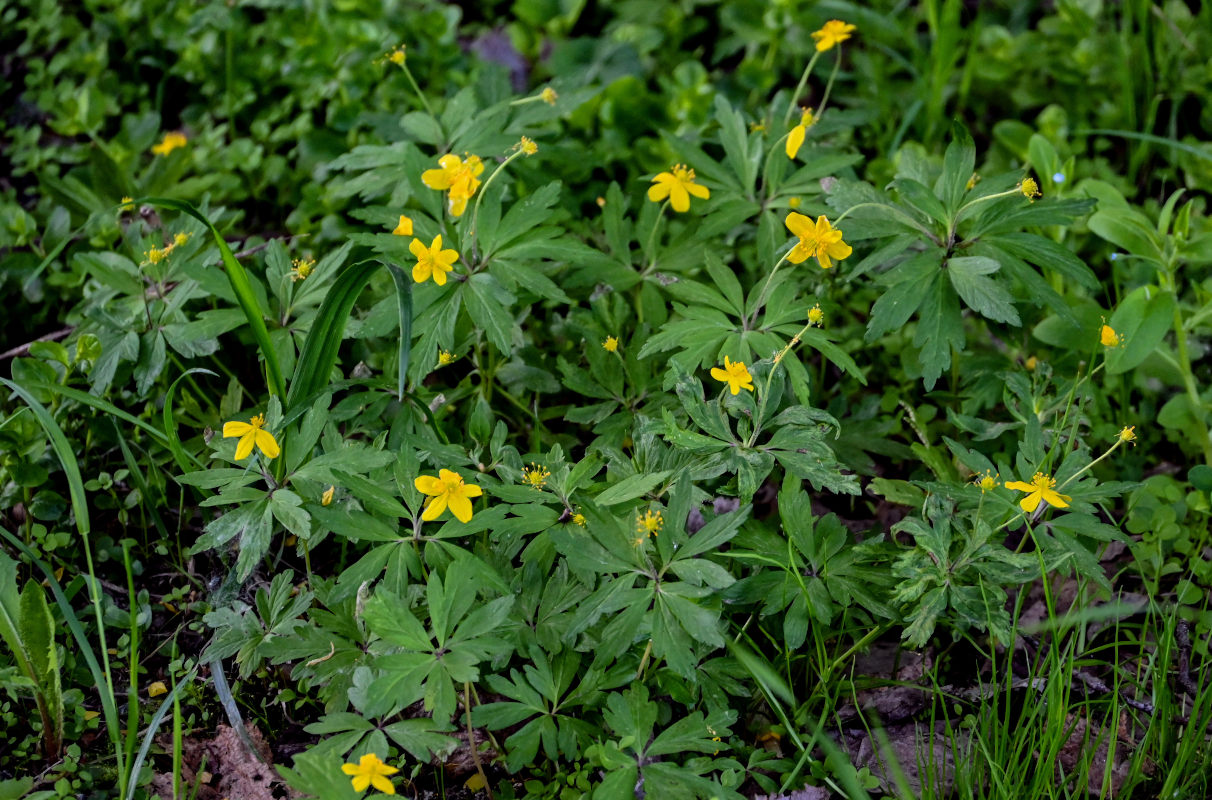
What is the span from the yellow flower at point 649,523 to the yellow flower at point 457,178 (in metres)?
0.79

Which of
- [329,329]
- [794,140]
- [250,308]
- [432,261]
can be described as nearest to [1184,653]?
[794,140]

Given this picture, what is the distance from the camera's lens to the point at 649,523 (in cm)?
186

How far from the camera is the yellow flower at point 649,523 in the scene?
1.86 meters

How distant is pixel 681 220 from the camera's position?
9.93ft

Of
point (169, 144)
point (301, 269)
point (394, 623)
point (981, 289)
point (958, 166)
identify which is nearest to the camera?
point (394, 623)

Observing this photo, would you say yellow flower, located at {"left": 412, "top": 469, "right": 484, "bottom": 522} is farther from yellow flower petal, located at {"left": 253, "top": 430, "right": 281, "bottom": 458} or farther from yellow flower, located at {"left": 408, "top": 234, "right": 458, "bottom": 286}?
yellow flower, located at {"left": 408, "top": 234, "right": 458, "bottom": 286}

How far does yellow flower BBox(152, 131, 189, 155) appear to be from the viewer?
3.25m

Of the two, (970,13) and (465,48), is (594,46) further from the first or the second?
(970,13)

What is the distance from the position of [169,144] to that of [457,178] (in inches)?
64.9

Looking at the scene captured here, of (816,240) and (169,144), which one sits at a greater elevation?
(169,144)

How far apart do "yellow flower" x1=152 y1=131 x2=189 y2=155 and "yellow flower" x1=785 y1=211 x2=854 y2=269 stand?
2165 millimetres

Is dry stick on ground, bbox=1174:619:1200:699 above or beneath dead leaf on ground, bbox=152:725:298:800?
beneath

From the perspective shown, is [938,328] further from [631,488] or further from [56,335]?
[56,335]

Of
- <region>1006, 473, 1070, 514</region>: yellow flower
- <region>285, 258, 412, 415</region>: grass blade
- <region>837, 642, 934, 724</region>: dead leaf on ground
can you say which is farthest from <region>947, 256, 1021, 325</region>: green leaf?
<region>285, 258, 412, 415</region>: grass blade
